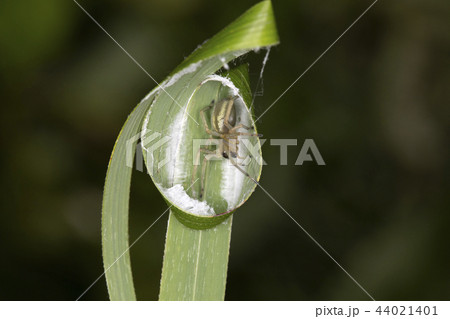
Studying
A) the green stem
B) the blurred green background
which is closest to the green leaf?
the green stem

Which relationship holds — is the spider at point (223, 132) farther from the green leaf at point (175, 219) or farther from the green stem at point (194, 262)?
the green stem at point (194, 262)

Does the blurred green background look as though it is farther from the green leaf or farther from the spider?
the green leaf

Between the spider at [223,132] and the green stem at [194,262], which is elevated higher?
the spider at [223,132]

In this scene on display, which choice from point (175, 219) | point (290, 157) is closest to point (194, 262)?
point (175, 219)

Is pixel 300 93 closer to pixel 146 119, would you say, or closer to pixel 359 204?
pixel 359 204

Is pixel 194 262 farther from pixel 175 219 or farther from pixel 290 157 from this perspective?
pixel 290 157

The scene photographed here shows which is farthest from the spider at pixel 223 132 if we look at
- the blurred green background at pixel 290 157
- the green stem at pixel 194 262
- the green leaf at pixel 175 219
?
the blurred green background at pixel 290 157
